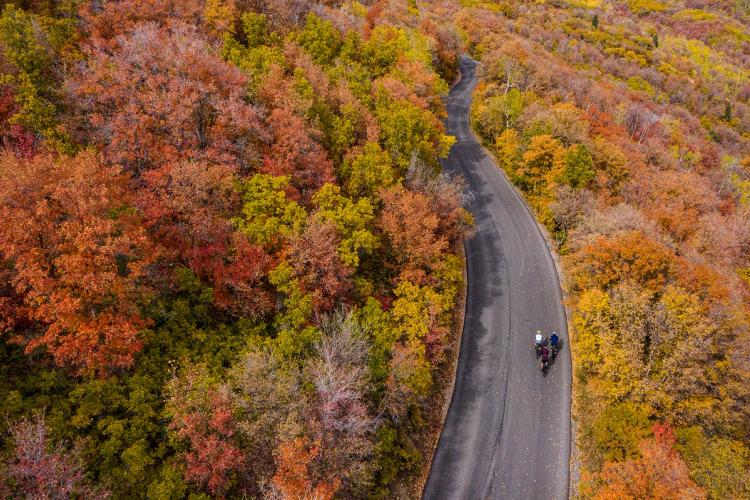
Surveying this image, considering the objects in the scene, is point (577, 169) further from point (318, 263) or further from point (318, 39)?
point (318, 263)

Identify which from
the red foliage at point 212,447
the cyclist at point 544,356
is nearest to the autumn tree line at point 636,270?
the cyclist at point 544,356

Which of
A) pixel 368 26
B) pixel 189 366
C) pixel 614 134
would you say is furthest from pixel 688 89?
pixel 189 366

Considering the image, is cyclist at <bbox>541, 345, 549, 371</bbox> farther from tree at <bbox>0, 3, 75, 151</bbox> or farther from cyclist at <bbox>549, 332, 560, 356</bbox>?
tree at <bbox>0, 3, 75, 151</bbox>

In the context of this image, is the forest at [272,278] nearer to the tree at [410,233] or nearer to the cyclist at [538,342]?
the tree at [410,233]

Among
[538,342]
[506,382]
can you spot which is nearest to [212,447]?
[506,382]

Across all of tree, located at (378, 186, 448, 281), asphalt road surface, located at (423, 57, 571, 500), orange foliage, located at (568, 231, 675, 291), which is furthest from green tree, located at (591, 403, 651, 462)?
tree, located at (378, 186, 448, 281)
